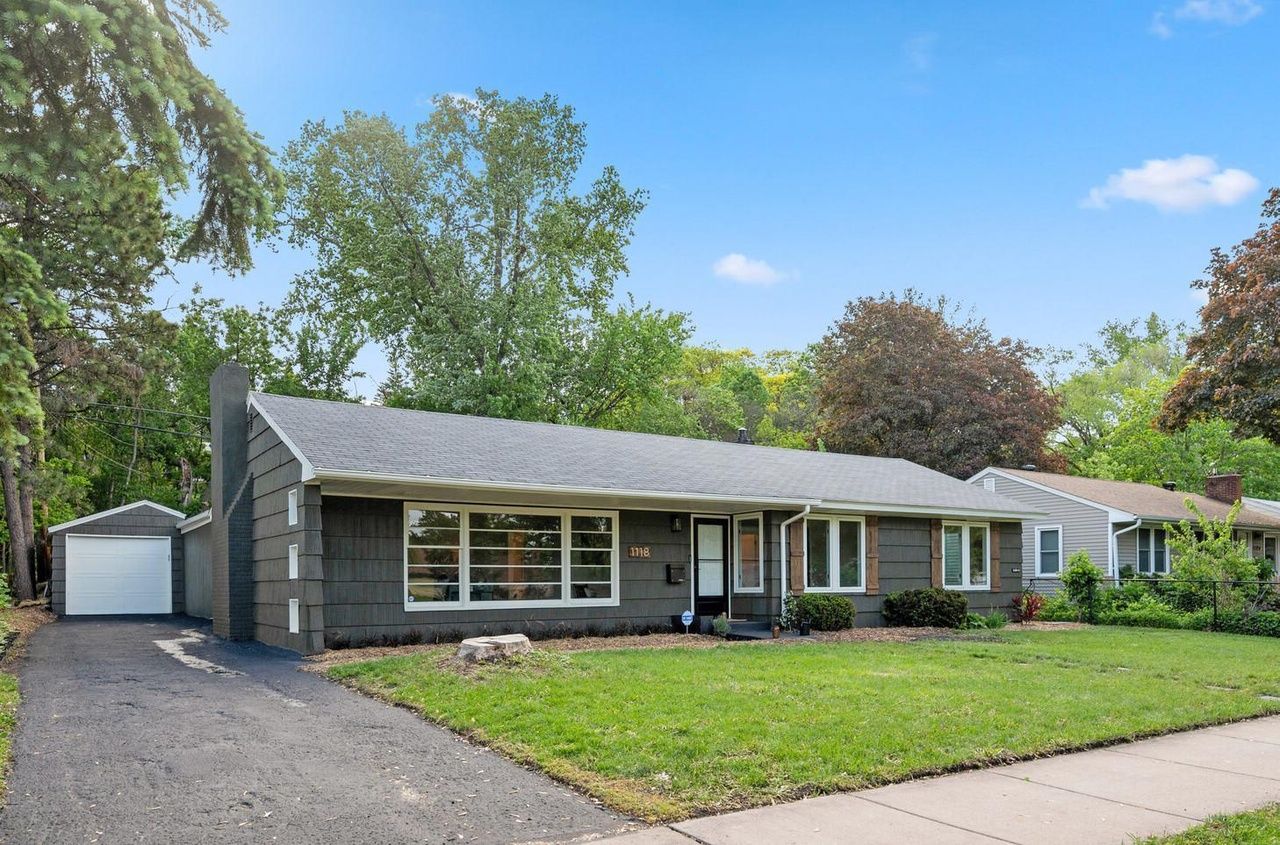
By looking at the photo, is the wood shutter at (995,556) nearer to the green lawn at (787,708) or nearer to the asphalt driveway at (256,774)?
the green lawn at (787,708)

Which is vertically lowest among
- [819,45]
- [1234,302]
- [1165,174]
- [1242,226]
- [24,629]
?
[24,629]

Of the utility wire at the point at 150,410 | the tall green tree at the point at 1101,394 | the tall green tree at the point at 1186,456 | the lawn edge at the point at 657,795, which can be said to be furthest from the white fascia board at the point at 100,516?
the tall green tree at the point at 1101,394

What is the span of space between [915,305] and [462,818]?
30809 millimetres

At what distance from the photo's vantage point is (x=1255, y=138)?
61.9ft

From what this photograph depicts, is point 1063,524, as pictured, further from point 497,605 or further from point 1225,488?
point 497,605

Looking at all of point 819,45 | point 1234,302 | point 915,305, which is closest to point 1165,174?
point 915,305

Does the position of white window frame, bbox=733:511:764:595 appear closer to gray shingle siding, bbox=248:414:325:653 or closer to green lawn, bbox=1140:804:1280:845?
gray shingle siding, bbox=248:414:325:653

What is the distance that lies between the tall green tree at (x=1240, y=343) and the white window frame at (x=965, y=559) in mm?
6860

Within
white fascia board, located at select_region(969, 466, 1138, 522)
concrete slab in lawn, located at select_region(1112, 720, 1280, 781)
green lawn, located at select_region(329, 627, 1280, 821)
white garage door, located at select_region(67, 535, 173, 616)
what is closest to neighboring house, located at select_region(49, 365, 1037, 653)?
green lawn, located at select_region(329, 627, 1280, 821)

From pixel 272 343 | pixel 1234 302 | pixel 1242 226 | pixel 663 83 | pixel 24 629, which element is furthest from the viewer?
pixel 272 343

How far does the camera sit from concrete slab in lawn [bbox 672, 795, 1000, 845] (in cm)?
461

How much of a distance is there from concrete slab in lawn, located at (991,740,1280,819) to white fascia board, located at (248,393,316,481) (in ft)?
26.8

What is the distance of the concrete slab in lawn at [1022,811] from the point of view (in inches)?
188

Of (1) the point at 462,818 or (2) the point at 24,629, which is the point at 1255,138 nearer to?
(1) the point at 462,818
